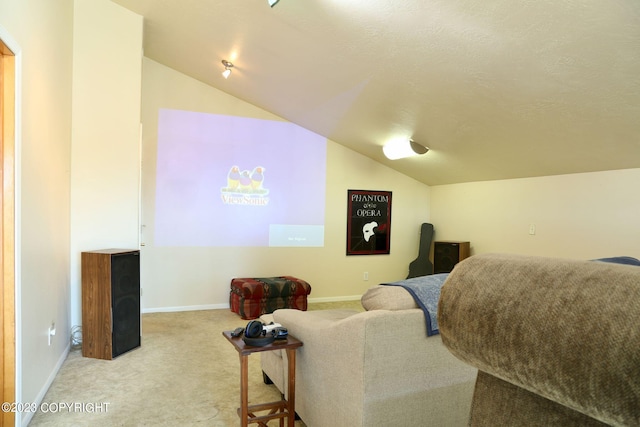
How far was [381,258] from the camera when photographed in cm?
603

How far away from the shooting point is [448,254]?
17.9 feet

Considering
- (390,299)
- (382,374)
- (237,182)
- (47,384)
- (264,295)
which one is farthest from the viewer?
(237,182)

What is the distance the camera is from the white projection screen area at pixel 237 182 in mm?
4824

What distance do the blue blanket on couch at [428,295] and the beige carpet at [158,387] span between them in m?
1.06

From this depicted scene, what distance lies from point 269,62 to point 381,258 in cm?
342

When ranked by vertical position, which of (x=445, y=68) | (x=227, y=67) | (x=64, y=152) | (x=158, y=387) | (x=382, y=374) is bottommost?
(x=158, y=387)

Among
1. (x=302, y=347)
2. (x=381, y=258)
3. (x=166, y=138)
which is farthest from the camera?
(x=381, y=258)

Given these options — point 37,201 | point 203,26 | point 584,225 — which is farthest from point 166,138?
point 584,225

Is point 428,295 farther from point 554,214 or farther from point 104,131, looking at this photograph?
point 104,131

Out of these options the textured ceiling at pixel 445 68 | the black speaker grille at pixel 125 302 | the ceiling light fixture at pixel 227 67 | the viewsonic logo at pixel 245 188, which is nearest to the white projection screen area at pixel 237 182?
the viewsonic logo at pixel 245 188

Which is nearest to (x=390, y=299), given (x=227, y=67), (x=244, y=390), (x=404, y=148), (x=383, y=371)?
(x=383, y=371)

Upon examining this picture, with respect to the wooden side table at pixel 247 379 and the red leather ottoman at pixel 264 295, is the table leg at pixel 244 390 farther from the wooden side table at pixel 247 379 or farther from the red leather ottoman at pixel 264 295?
the red leather ottoman at pixel 264 295

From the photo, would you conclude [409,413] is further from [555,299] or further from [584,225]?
[584,225]

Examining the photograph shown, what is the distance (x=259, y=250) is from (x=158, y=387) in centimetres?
266
